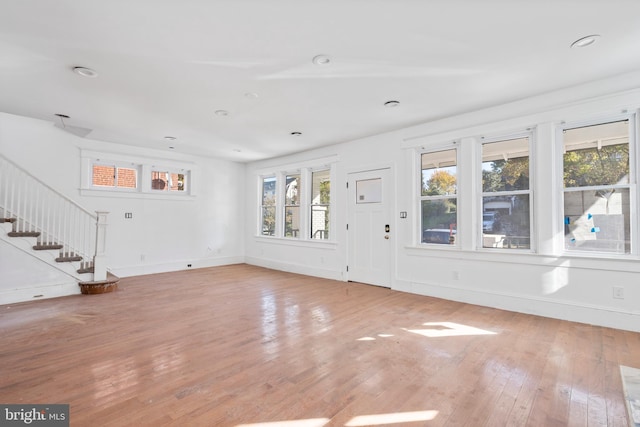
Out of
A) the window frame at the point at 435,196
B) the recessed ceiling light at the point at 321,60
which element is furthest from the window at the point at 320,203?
the recessed ceiling light at the point at 321,60

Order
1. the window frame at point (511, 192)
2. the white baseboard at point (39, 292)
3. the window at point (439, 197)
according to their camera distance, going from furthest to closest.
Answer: the window at point (439, 197)
the white baseboard at point (39, 292)
the window frame at point (511, 192)

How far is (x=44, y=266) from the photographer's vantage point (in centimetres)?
455

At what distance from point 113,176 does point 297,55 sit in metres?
5.22

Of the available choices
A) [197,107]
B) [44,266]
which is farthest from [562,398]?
[44,266]

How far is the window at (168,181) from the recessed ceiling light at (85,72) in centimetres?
369

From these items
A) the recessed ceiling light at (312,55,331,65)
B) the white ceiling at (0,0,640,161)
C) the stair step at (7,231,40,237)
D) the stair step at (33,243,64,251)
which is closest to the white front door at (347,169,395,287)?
the white ceiling at (0,0,640,161)

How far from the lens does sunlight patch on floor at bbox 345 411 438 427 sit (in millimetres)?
1771

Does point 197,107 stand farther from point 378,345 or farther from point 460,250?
point 460,250

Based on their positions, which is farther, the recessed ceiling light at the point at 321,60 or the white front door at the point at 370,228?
the white front door at the point at 370,228

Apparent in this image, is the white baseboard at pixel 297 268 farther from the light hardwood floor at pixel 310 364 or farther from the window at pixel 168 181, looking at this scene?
the window at pixel 168 181

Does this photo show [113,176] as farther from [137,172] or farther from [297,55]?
[297,55]

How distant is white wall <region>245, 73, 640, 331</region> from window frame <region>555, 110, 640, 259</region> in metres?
0.05

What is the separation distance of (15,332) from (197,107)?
3234 mm

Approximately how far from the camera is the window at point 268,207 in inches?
300
